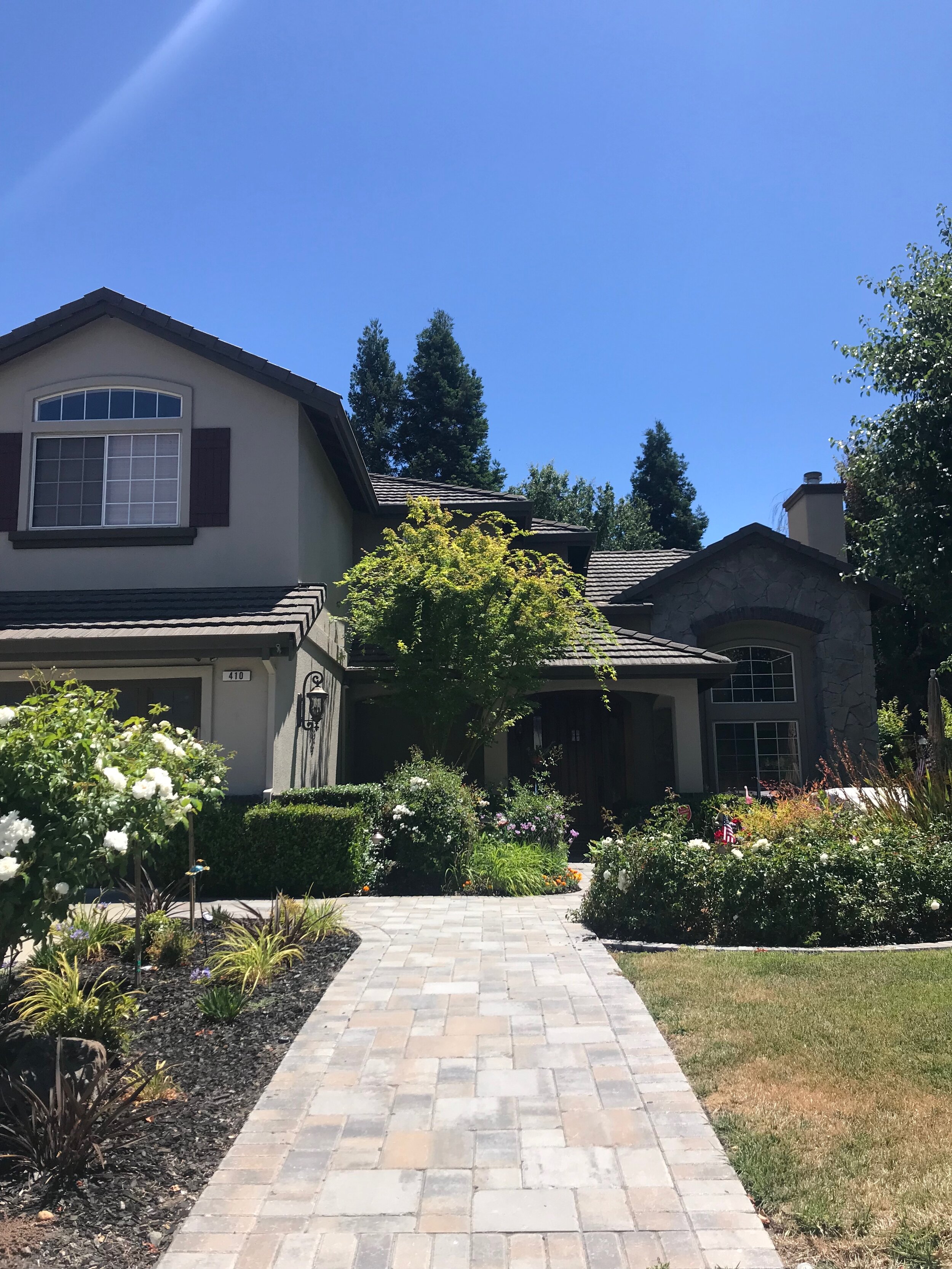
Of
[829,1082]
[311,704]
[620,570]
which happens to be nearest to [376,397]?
[620,570]

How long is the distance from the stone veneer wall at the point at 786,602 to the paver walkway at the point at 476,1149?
36.6 ft

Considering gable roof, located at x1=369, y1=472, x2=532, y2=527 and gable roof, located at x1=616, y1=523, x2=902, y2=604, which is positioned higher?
gable roof, located at x1=369, y1=472, x2=532, y2=527

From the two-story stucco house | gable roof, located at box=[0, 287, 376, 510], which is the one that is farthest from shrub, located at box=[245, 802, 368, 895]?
gable roof, located at box=[0, 287, 376, 510]

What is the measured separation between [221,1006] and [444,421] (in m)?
34.8

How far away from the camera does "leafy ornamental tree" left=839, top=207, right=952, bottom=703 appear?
13.5 m

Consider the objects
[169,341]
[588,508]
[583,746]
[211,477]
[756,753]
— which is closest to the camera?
[211,477]

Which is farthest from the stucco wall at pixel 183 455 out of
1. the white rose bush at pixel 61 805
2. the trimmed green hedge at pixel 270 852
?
the white rose bush at pixel 61 805

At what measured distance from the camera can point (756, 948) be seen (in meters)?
7.08

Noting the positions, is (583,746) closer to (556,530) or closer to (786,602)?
(556,530)

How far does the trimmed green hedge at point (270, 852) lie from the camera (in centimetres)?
939

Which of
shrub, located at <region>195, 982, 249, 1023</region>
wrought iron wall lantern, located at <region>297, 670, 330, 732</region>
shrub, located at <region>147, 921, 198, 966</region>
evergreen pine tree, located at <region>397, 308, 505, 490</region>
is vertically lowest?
shrub, located at <region>195, 982, 249, 1023</region>

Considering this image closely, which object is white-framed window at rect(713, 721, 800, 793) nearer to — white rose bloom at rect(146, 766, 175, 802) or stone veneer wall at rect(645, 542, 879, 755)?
stone veneer wall at rect(645, 542, 879, 755)

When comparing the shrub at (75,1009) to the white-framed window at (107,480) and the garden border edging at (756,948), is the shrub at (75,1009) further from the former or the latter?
the white-framed window at (107,480)

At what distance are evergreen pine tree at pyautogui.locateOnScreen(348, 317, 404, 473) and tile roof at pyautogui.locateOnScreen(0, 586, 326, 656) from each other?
2666cm
